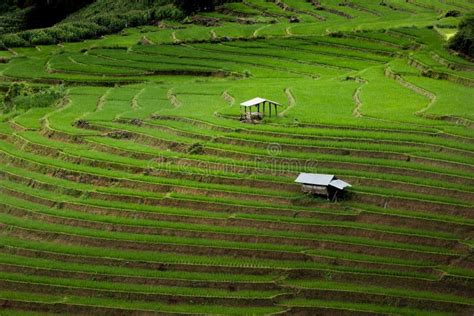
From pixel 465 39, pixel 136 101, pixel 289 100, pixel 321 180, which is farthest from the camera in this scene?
pixel 136 101

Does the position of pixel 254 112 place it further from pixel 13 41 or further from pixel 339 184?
pixel 13 41

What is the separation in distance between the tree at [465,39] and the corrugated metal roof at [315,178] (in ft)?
68.8

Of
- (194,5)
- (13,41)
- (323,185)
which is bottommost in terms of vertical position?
(194,5)

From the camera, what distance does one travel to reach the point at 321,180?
33.8 metres

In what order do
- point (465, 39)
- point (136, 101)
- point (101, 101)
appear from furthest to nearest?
point (101, 101) < point (136, 101) < point (465, 39)

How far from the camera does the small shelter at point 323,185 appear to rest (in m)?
33.5

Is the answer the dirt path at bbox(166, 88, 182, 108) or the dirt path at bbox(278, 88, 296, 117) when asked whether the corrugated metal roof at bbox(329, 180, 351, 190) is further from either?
the dirt path at bbox(166, 88, 182, 108)

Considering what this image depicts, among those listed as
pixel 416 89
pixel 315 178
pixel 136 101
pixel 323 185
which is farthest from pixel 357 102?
pixel 136 101

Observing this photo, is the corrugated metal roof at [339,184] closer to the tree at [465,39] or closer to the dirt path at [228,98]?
the dirt path at [228,98]

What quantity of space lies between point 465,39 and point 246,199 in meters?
23.7

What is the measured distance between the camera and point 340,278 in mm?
29969

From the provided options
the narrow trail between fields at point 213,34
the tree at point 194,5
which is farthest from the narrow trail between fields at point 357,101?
the tree at point 194,5

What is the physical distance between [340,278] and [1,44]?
56384mm

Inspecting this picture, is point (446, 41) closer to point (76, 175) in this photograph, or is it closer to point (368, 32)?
point (368, 32)
